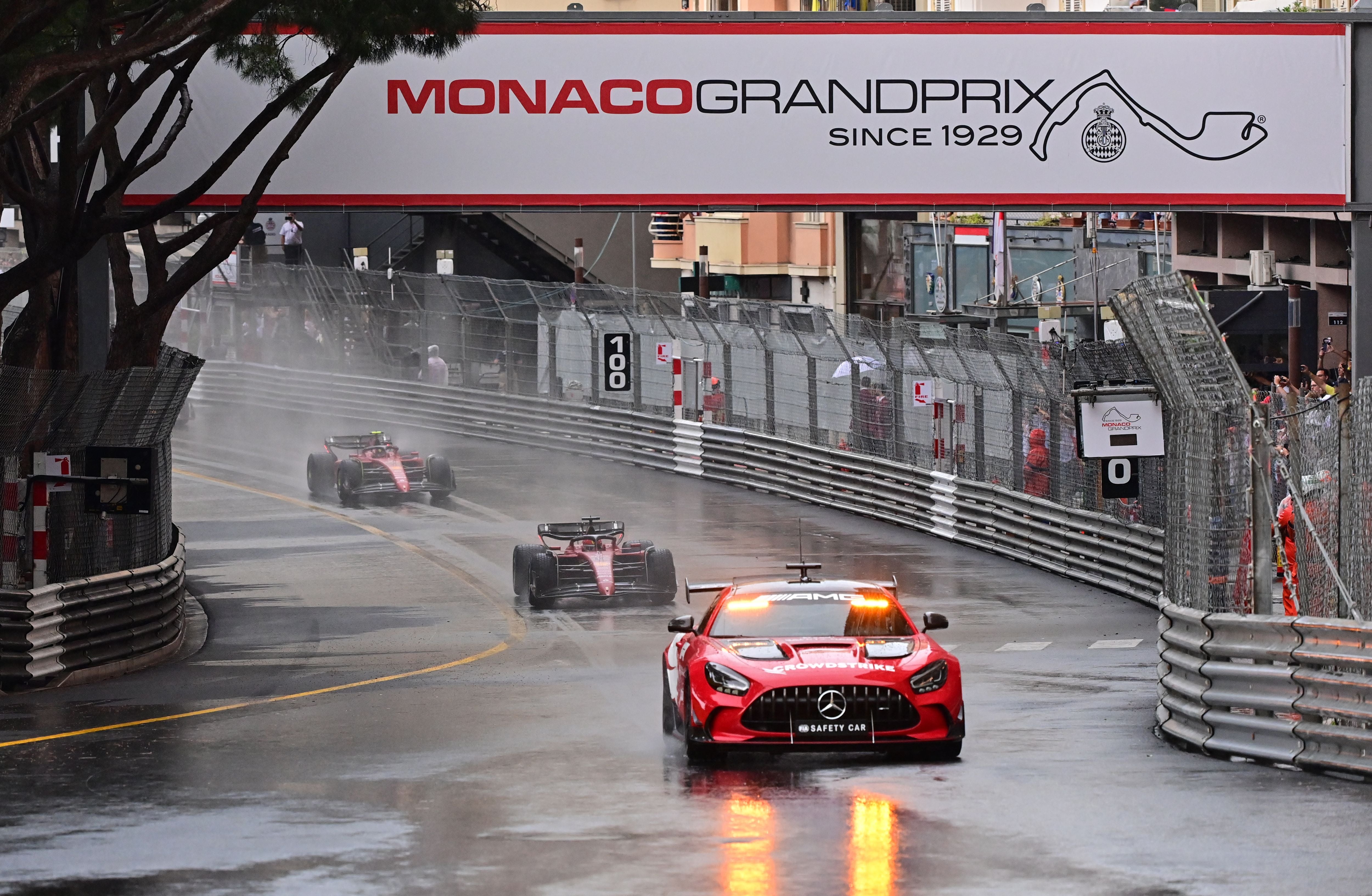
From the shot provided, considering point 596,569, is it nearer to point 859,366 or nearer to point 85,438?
point 85,438

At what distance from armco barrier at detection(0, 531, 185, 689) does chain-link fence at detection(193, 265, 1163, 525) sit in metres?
9.65

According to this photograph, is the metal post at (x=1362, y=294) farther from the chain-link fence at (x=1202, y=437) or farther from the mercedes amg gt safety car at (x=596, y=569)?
the chain-link fence at (x=1202, y=437)

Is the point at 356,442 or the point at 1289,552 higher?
the point at 356,442

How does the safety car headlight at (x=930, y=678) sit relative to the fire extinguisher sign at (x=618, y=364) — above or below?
below

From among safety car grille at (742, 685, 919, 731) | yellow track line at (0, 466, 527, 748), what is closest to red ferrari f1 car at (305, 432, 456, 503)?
yellow track line at (0, 466, 527, 748)

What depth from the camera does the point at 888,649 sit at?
12602mm

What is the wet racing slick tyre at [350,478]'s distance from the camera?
109ft

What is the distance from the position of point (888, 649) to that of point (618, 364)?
83.9 feet

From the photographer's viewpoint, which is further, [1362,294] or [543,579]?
[543,579]

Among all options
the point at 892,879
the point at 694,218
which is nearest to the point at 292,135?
the point at 892,879

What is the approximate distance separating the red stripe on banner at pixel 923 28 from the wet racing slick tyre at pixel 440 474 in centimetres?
1216

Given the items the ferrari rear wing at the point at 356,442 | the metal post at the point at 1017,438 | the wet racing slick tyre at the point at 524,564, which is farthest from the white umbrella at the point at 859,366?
the wet racing slick tyre at the point at 524,564

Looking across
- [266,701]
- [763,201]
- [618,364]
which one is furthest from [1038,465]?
[618,364]

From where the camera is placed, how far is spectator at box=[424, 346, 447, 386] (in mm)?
43250
